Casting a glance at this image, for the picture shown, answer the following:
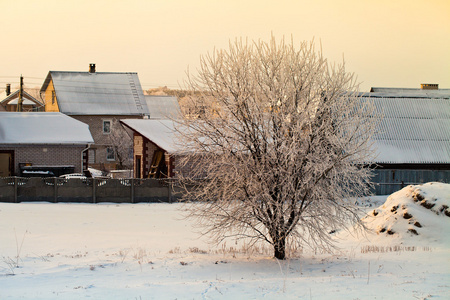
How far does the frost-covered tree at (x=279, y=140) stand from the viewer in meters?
12.8

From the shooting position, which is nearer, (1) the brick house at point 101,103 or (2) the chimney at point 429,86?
(1) the brick house at point 101,103

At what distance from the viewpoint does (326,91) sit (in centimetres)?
1339

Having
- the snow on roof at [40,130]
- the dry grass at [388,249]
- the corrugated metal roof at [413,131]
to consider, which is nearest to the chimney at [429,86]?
the corrugated metal roof at [413,131]

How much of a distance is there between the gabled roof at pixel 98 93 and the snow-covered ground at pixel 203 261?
1437 inches

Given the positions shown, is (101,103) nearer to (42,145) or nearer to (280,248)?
(42,145)

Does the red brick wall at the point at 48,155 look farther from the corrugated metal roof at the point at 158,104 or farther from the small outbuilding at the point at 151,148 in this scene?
the corrugated metal roof at the point at 158,104

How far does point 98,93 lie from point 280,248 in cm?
5019

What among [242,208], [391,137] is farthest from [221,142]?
[391,137]

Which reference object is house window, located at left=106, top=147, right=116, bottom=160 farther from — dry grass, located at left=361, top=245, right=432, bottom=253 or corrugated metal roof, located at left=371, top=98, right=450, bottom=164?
dry grass, located at left=361, top=245, right=432, bottom=253

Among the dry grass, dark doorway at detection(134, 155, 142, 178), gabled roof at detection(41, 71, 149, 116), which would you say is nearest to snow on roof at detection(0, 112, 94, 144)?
dark doorway at detection(134, 155, 142, 178)

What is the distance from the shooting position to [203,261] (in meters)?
13.2

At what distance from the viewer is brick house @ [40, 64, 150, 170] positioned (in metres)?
57.1

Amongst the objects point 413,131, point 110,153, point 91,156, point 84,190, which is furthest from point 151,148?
point 110,153

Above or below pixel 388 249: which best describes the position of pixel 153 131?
above
